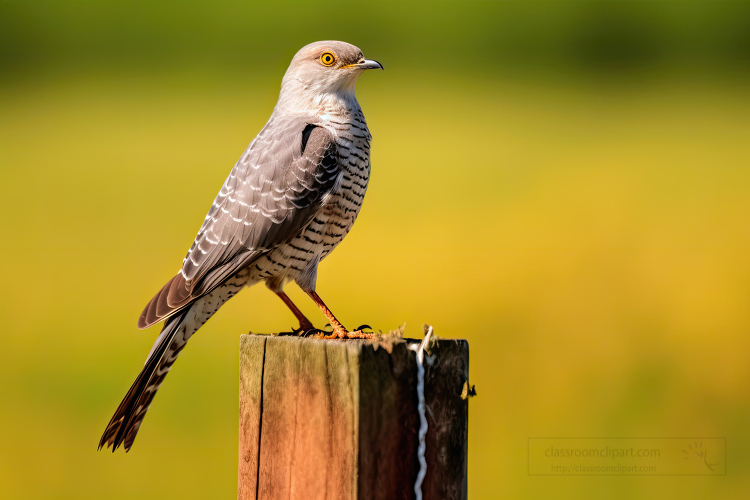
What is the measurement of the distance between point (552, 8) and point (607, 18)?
4.19 feet

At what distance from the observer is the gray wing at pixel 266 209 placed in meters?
3.28

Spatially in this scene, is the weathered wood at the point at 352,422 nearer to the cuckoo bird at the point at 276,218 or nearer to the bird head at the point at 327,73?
the cuckoo bird at the point at 276,218

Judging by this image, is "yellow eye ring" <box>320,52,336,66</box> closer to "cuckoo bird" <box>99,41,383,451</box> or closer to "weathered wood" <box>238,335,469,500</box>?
"cuckoo bird" <box>99,41,383,451</box>

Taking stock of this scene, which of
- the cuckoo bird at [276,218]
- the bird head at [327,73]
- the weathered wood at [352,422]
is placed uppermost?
the bird head at [327,73]

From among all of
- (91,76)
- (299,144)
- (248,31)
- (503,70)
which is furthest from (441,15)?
(299,144)

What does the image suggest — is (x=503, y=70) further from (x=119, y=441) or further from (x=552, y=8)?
(x=119, y=441)

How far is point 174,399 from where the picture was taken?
24.6 feet

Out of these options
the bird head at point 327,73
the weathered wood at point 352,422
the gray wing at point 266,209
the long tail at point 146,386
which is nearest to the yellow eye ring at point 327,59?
the bird head at point 327,73

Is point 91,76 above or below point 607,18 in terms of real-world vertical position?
below

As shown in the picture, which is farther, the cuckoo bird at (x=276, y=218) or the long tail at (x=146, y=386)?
the cuckoo bird at (x=276, y=218)

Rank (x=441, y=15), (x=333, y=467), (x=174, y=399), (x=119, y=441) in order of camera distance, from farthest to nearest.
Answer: (x=441, y=15) < (x=174, y=399) < (x=119, y=441) < (x=333, y=467)

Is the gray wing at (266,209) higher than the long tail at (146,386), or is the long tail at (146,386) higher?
the gray wing at (266,209)

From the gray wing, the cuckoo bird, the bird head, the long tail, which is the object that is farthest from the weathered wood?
the bird head

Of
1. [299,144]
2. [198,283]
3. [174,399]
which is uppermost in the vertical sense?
[299,144]
